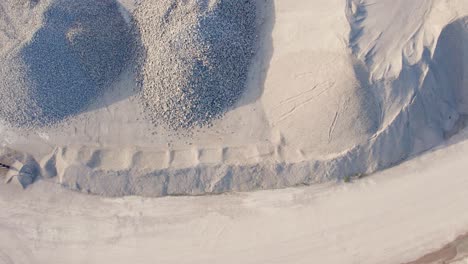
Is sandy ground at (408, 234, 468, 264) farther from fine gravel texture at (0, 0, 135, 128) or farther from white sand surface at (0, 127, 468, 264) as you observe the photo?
fine gravel texture at (0, 0, 135, 128)

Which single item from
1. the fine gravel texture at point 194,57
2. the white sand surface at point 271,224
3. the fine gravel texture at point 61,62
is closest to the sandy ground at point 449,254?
the white sand surface at point 271,224

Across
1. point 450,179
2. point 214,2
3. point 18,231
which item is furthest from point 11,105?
point 450,179

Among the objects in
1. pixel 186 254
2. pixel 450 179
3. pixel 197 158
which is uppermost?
pixel 197 158

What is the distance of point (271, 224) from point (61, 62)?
427 cm

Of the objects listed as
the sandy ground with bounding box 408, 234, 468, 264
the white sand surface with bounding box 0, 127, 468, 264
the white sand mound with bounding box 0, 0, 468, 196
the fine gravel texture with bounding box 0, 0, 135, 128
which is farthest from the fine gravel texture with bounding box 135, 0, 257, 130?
the sandy ground with bounding box 408, 234, 468, 264

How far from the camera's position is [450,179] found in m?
5.44

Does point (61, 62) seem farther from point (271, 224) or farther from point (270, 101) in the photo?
point (271, 224)

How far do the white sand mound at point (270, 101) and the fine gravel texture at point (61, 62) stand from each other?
0.73 ft

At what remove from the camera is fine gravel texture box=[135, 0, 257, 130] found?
548cm

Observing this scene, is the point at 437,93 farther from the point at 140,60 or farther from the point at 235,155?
the point at 140,60

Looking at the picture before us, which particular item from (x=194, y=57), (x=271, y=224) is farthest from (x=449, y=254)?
(x=194, y=57)

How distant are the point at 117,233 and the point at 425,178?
490 centimetres

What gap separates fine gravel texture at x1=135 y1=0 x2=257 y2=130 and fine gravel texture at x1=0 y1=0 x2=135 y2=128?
2.02ft

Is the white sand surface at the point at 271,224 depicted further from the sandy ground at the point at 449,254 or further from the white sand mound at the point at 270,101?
the white sand mound at the point at 270,101
